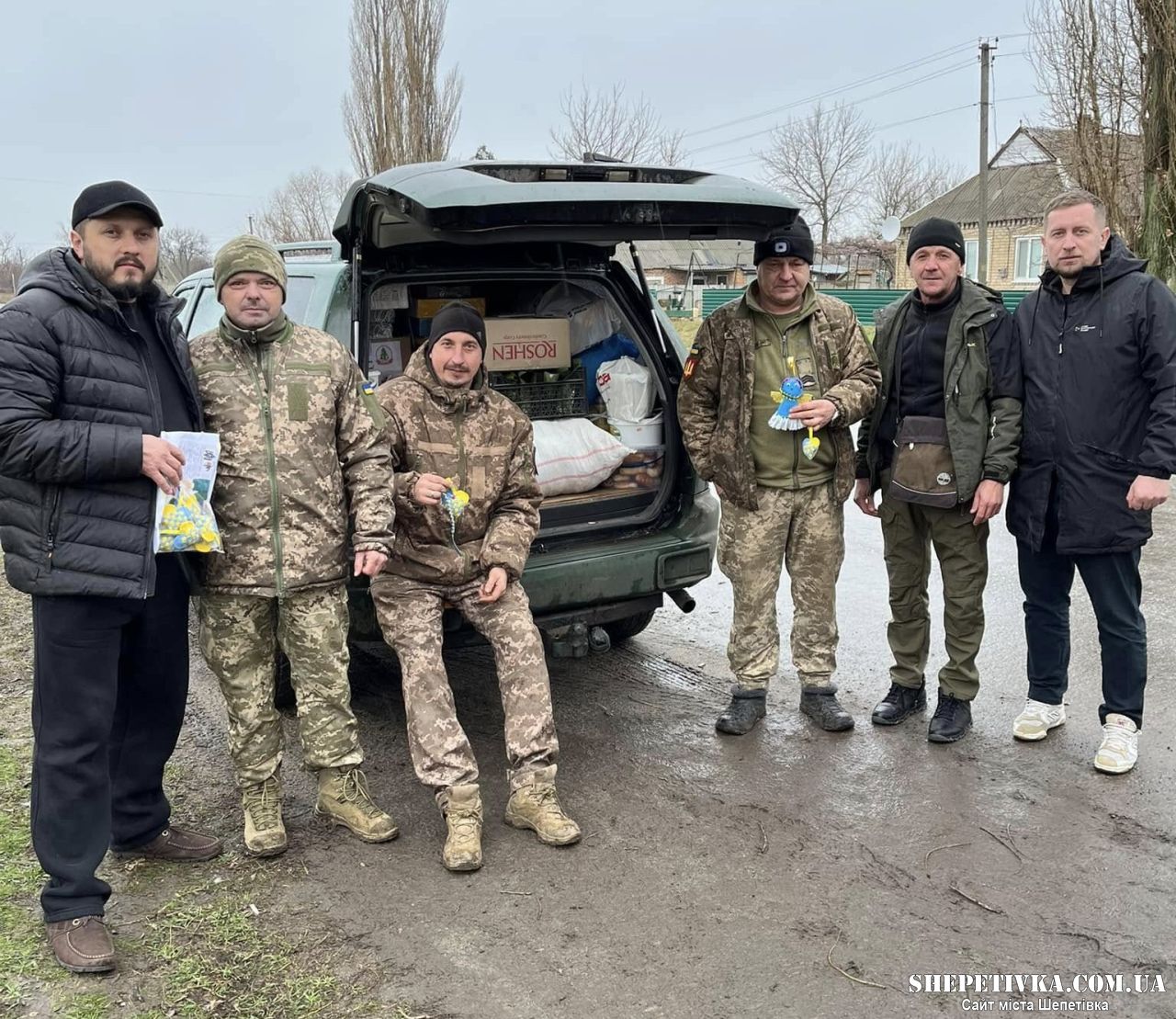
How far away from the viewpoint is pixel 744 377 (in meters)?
3.80

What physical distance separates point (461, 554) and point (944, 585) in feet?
5.95

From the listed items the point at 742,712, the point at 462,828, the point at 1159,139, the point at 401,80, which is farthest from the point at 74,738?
the point at 401,80

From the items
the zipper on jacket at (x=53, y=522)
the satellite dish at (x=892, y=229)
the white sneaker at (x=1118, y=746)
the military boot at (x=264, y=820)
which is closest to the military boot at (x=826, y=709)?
the white sneaker at (x=1118, y=746)

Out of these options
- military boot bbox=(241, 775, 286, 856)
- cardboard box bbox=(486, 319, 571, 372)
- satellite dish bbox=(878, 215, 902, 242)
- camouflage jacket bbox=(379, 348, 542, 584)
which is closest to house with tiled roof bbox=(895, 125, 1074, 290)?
satellite dish bbox=(878, 215, 902, 242)

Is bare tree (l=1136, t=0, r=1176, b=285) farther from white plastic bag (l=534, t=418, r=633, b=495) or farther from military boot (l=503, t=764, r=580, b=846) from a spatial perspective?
military boot (l=503, t=764, r=580, b=846)

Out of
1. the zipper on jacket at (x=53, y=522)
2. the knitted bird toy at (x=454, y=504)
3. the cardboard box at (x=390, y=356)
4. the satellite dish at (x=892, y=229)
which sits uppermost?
the satellite dish at (x=892, y=229)

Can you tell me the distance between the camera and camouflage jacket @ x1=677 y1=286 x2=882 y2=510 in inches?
149

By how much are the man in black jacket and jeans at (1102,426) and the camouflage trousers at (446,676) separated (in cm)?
178

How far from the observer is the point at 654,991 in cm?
239

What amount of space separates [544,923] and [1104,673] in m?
2.14

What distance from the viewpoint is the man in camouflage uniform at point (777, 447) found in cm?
378

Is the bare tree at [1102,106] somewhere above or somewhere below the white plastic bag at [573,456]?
above

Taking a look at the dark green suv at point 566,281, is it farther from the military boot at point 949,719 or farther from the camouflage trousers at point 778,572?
the military boot at point 949,719

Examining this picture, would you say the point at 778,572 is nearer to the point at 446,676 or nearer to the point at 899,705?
the point at 899,705
